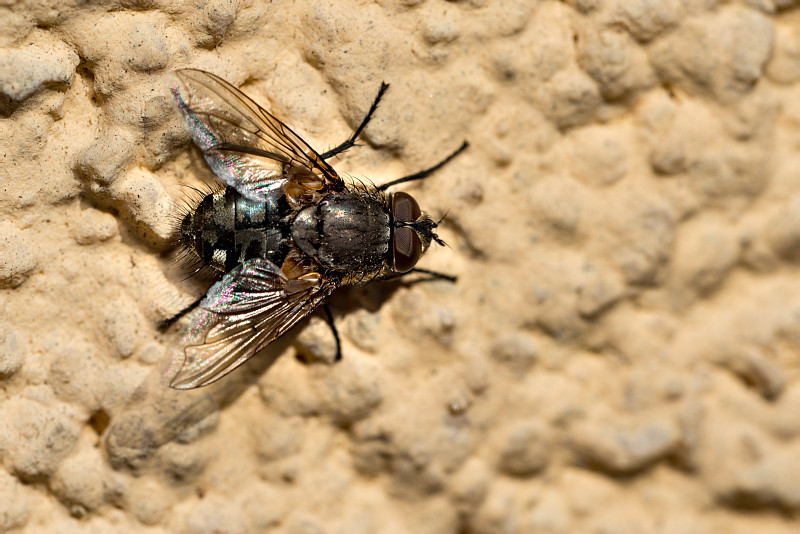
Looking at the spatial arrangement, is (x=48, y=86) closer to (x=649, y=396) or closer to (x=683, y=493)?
(x=649, y=396)

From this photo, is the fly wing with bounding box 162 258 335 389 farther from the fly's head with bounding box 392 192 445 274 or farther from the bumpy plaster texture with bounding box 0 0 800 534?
the fly's head with bounding box 392 192 445 274

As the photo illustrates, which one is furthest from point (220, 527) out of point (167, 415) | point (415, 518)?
point (415, 518)

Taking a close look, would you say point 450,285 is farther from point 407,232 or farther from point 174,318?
point 174,318

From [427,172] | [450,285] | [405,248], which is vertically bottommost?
[450,285]

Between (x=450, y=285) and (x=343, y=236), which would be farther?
(x=450, y=285)

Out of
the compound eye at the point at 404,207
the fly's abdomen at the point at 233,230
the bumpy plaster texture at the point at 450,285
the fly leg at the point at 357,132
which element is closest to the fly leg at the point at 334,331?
the bumpy plaster texture at the point at 450,285

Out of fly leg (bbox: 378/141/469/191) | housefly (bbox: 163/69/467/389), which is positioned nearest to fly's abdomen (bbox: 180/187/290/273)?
housefly (bbox: 163/69/467/389)

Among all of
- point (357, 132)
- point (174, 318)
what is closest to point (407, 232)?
point (357, 132)
